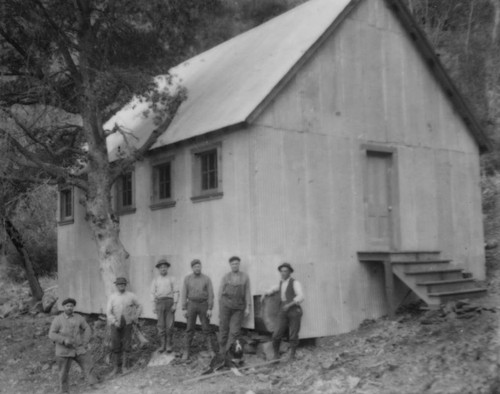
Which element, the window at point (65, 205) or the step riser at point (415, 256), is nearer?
the step riser at point (415, 256)

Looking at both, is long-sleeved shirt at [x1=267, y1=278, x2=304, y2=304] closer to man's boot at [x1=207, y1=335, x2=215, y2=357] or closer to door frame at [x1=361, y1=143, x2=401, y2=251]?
man's boot at [x1=207, y1=335, x2=215, y2=357]

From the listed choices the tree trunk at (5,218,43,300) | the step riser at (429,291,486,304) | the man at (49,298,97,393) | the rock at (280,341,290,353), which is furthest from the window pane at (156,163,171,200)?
the tree trunk at (5,218,43,300)

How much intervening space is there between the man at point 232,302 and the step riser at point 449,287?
344cm

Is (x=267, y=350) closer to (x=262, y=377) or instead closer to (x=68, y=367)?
(x=262, y=377)

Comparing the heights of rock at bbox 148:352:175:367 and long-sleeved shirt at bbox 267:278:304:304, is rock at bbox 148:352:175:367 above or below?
below

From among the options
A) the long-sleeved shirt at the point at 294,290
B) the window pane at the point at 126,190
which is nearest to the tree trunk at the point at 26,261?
the window pane at the point at 126,190

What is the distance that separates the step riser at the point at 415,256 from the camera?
12.6 m

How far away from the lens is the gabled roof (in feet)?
41.0

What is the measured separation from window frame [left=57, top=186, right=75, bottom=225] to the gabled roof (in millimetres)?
3313

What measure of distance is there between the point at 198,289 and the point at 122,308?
1.46m

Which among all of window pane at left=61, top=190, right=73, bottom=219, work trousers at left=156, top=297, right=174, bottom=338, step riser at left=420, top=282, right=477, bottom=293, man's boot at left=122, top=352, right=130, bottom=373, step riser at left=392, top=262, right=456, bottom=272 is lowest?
man's boot at left=122, top=352, right=130, bottom=373

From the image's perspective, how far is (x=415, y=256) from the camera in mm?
13227

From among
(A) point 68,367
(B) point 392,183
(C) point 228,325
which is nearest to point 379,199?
(B) point 392,183

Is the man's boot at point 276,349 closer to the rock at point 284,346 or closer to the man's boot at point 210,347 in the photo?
the rock at point 284,346
